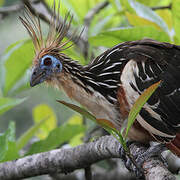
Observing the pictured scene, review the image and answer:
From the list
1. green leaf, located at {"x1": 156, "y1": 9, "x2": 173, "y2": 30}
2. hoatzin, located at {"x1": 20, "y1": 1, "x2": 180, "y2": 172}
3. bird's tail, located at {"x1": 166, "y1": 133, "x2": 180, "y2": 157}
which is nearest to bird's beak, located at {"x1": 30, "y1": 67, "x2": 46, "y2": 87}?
hoatzin, located at {"x1": 20, "y1": 1, "x2": 180, "y2": 172}

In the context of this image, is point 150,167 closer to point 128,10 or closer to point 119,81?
point 119,81

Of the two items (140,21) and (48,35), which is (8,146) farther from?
(140,21)

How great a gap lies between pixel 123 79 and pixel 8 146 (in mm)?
727

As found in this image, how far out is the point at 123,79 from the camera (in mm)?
2090

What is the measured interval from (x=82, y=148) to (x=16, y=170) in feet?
→ 1.23

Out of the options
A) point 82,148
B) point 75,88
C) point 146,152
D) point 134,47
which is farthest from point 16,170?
point 134,47

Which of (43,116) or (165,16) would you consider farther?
(43,116)

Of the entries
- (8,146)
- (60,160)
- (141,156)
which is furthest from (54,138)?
(141,156)

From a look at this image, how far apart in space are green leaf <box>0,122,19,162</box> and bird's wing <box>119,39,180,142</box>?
0.67m

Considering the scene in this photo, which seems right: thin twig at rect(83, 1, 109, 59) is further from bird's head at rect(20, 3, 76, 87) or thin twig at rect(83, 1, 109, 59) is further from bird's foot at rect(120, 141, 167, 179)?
bird's foot at rect(120, 141, 167, 179)

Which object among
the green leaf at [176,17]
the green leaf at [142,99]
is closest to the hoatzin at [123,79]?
the green leaf at [176,17]

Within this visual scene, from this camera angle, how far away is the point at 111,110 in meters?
2.15

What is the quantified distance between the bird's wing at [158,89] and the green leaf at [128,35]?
0.24m

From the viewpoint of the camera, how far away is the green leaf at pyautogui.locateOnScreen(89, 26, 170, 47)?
229cm
